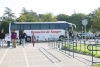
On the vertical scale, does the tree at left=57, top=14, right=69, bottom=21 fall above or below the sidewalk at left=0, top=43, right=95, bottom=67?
above

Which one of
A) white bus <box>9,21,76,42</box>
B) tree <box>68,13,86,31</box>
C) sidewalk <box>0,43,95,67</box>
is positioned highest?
tree <box>68,13,86,31</box>

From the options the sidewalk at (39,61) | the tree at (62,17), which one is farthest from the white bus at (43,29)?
the tree at (62,17)

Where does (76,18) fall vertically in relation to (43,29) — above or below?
above

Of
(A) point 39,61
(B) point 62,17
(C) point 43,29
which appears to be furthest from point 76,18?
(A) point 39,61

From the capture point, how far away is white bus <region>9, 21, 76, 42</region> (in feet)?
158

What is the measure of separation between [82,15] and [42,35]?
5316 centimetres

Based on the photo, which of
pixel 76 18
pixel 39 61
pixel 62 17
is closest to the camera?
pixel 39 61

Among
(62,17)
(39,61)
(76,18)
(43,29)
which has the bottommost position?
(39,61)

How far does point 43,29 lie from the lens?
4862 centimetres

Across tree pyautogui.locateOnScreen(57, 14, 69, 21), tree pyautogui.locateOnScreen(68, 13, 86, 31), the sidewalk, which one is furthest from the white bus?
tree pyautogui.locateOnScreen(57, 14, 69, 21)

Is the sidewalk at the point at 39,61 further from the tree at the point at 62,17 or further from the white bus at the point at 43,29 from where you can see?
the tree at the point at 62,17

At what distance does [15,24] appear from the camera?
48562mm

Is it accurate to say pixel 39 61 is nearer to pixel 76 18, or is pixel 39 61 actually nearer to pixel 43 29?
pixel 43 29

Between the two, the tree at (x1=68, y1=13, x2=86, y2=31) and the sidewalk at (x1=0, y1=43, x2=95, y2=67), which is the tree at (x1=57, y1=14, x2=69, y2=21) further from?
the sidewalk at (x1=0, y1=43, x2=95, y2=67)
